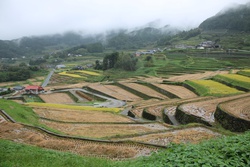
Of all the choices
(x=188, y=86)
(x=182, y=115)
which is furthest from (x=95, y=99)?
(x=182, y=115)

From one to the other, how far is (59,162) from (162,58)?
74893 mm

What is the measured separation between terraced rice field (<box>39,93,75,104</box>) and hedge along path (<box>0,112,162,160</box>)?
30697 mm

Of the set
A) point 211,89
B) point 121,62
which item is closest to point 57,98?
point 211,89

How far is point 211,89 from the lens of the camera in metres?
33.4

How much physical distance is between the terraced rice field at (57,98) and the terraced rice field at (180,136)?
3282 cm

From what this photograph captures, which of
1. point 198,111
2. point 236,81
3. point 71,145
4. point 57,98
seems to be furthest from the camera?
point 57,98

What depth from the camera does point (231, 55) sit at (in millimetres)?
68812

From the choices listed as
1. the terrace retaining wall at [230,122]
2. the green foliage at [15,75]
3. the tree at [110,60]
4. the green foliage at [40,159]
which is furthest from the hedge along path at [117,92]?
the green foliage at [15,75]

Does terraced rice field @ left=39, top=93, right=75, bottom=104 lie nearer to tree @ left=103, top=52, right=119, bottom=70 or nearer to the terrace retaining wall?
the terrace retaining wall

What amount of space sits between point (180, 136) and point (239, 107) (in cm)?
878

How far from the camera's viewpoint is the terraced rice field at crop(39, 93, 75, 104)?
4503 centimetres

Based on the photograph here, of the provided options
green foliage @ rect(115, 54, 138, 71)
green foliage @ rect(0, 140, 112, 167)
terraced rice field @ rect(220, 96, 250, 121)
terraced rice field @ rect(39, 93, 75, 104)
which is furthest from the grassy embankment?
green foliage @ rect(115, 54, 138, 71)

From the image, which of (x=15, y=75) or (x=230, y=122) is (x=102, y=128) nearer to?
(x=230, y=122)

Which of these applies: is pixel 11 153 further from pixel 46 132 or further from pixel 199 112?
pixel 199 112
